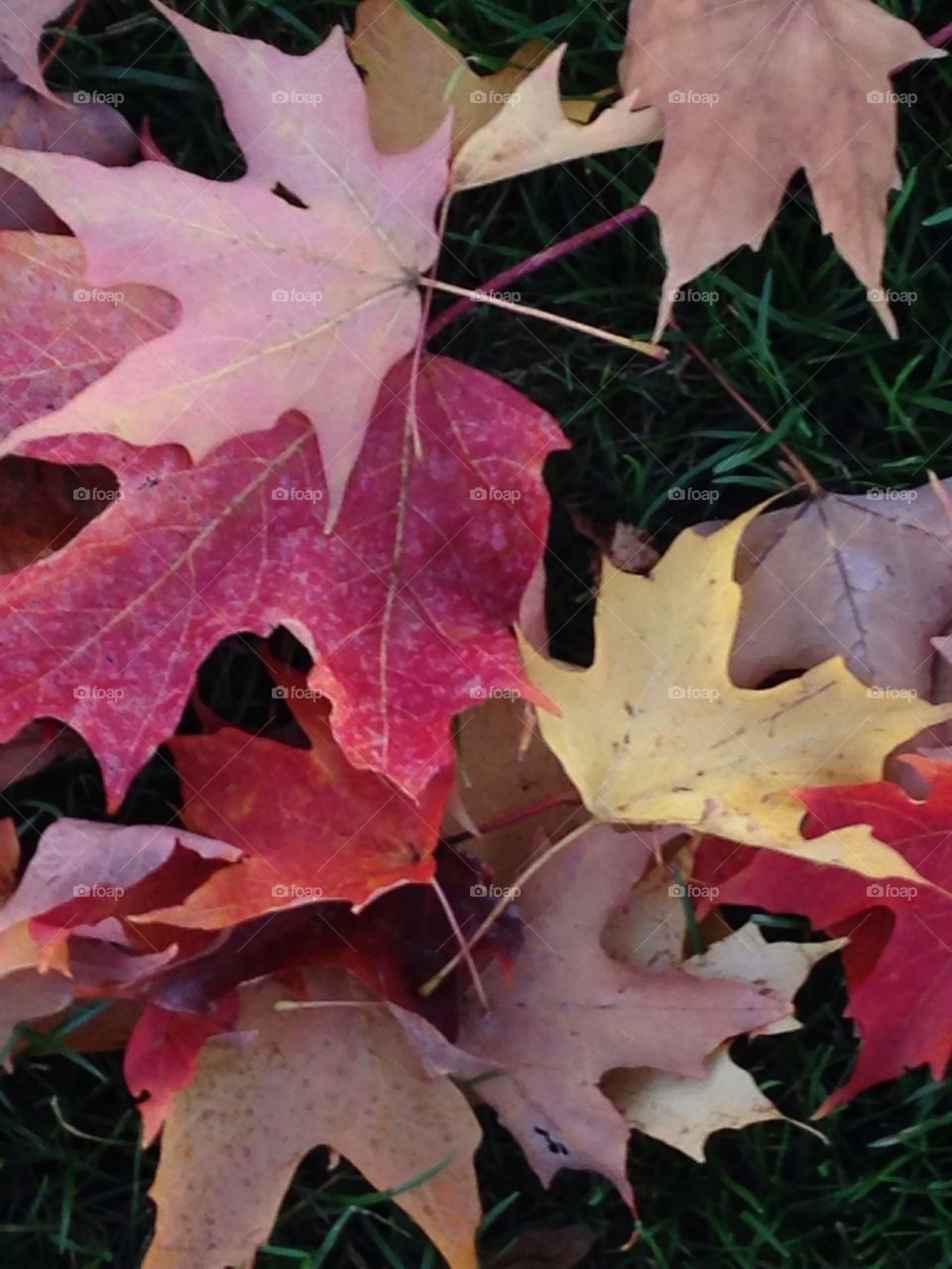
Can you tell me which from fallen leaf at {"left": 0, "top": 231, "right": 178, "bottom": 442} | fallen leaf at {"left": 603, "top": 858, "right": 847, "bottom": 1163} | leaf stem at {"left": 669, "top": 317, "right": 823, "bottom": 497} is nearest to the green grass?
leaf stem at {"left": 669, "top": 317, "right": 823, "bottom": 497}

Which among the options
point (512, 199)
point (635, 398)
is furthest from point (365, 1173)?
point (512, 199)

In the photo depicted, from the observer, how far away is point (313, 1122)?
0.79 metres

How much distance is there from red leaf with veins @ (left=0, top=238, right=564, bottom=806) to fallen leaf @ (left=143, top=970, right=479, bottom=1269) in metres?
0.20

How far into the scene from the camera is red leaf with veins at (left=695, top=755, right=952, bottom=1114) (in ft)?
2.52

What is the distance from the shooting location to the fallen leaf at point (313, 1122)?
781 mm

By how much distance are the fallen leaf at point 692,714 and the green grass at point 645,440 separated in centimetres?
16

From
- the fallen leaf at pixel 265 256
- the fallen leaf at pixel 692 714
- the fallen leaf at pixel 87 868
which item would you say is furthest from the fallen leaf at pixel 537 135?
the fallen leaf at pixel 87 868

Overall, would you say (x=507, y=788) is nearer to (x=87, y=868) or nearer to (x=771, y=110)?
(x=87, y=868)

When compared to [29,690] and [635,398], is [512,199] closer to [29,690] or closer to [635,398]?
[635,398]

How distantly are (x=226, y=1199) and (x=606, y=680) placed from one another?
0.42m

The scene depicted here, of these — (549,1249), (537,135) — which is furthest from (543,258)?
(549,1249)

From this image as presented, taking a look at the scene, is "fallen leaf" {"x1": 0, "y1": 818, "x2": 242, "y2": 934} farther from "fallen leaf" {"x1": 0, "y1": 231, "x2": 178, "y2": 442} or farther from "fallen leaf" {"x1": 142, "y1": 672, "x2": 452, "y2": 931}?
"fallen leaf" {"x1": 0, "y1": 231, "x2": 178, "y2": 442}

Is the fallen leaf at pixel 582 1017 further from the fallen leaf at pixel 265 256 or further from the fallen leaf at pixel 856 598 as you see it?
the fallen leaf at pixel 265 256

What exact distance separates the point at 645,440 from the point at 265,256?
1.15 feet
